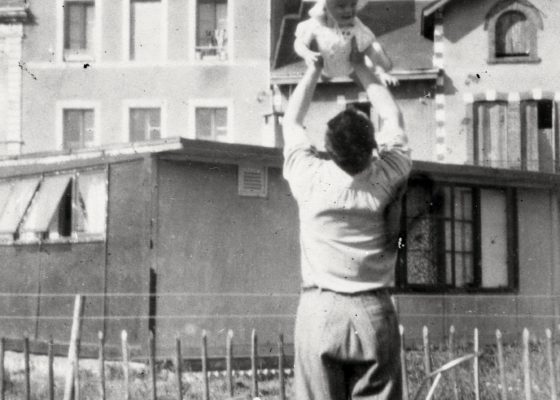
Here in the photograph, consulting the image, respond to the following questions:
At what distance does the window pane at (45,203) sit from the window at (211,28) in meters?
15.2

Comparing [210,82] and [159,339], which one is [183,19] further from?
[159,339]

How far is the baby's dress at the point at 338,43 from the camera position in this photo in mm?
4168

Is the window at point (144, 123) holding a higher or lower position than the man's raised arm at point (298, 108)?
higher

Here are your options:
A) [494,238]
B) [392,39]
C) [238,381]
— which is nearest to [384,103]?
[238,381]

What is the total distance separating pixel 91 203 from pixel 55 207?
628mm

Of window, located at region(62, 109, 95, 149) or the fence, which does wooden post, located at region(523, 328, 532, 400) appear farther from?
window, located at region(62, 109, 95, 149)

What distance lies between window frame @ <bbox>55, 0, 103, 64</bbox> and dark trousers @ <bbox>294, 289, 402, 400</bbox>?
2553 cm

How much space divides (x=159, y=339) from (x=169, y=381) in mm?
1284

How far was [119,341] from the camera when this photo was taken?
1237 cm

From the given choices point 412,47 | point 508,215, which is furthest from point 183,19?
point 508,215

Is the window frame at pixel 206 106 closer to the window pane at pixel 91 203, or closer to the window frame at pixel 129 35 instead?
the window frame at pixel 129 35

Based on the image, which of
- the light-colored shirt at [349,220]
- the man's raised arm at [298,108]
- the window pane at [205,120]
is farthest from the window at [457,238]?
the window pane at [205,120]

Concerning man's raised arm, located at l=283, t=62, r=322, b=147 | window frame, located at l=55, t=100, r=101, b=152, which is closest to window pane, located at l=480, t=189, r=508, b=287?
man's raised arm, located at l=283, t=62, r=322, b=147

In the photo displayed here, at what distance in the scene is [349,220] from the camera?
3840 millimetres
